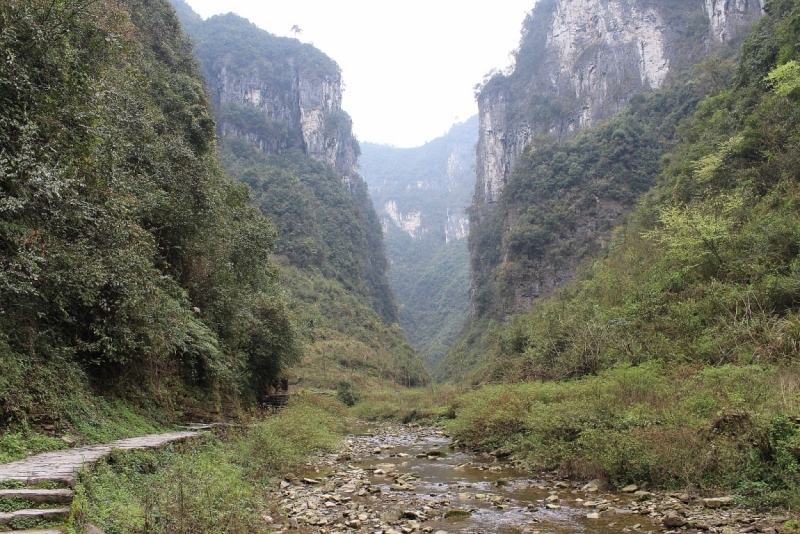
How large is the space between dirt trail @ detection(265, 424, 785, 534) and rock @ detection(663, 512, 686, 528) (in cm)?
1

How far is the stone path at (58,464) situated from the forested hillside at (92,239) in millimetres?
1129

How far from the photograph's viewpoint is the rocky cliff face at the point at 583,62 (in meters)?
61.1

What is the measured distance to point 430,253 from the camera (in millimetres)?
158625

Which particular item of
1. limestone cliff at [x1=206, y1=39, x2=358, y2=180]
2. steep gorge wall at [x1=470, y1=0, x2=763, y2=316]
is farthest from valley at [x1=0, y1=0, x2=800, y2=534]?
limestone cliff at [x1=206, y1=39, x2=358, y2=180]

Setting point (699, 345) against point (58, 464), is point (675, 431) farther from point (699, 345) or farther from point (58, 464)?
point (58, 464)

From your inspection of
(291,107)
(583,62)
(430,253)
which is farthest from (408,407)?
(430,253)

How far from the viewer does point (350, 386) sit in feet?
115

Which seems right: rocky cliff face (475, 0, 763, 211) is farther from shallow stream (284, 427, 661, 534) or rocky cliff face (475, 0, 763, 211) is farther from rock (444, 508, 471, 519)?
rock (444, 508, 471, 519)

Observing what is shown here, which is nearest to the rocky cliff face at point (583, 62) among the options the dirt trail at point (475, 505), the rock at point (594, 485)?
the rock at point (594, 485)

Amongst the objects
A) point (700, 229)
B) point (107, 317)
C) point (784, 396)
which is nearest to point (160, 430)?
point (107, 317)

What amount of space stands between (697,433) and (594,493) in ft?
6.23

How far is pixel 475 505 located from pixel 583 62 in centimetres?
7981

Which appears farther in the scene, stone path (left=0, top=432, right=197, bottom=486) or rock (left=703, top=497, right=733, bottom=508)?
rock (left=703, top=497, right=733, bottom=508)

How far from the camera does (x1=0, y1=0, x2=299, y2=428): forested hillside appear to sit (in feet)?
24.9
